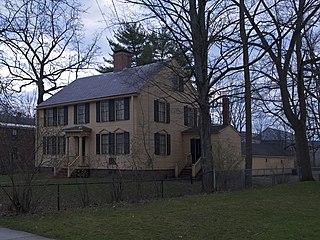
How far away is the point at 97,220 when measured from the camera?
988 centimetres

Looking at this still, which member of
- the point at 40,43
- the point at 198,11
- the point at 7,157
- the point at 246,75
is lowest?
the point at 7,157

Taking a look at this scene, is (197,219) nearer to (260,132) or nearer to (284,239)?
(284,239)

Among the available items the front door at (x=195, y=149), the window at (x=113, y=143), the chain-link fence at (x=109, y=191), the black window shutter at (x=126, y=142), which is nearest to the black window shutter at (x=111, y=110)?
the window at (x=113, y=143)

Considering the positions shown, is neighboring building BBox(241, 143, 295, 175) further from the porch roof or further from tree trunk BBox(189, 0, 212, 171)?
tree trunk BBox(189, 0, 212, 171)

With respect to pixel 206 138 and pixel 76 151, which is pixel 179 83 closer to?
pixel 206 138

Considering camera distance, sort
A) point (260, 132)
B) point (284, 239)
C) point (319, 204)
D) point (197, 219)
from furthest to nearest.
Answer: point (260, 132)
point (319, 204)
point (197, 219)
point (284, 239)

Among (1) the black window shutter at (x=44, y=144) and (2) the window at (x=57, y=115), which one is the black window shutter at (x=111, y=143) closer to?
(2) the window at (x=57, y=115)

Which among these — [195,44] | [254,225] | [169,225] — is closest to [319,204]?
[254,225]

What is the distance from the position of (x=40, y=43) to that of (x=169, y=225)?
32.5 m

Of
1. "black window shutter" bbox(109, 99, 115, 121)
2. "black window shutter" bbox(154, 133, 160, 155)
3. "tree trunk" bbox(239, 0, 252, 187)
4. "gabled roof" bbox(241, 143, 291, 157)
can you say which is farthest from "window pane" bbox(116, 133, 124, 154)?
"gabled roof" bbox(241, 143, 291, 157)

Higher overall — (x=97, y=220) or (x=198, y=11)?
(x=198, y=11)

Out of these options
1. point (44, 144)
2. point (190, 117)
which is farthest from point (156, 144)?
point (44, 144)

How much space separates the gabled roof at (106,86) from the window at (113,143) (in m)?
2.80

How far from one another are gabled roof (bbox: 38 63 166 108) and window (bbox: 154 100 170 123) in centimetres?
218
